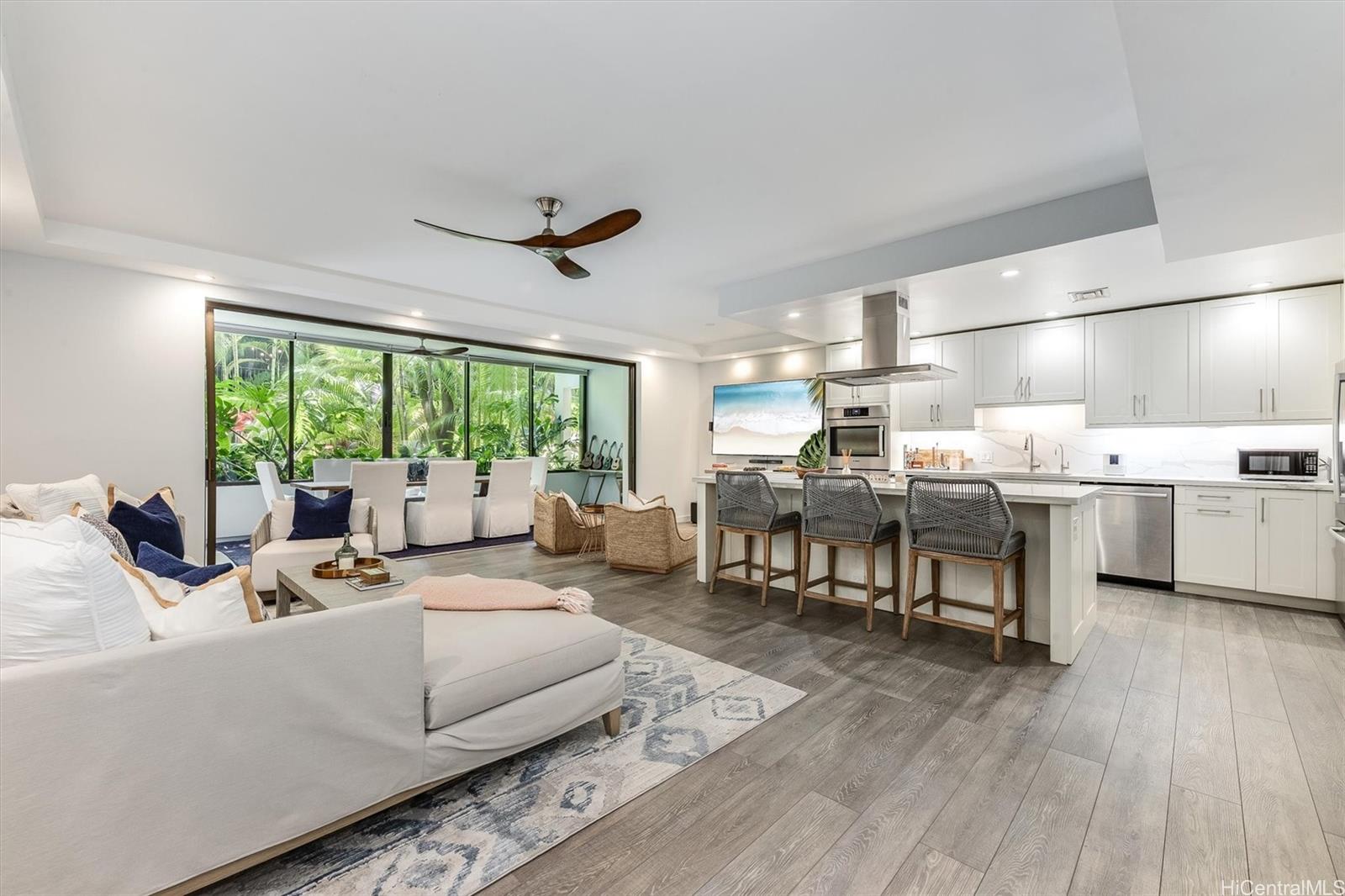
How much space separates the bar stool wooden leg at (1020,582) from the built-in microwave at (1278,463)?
2563 mm

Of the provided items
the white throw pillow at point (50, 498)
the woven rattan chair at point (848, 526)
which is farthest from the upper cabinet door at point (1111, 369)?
the white throw pillow at point (50, 498)

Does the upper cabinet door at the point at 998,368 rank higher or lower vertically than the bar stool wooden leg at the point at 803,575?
higher

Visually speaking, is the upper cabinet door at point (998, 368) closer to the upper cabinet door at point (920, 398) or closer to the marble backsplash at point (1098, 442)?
the marble backsplash at point (1098, 442)

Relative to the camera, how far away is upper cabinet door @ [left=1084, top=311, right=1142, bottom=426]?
489 cm

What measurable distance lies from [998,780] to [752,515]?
2.29 metres

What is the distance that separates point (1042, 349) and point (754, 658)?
173 inches

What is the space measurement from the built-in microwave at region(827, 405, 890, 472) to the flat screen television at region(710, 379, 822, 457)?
0.44m

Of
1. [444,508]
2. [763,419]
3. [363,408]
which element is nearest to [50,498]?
[444,508]

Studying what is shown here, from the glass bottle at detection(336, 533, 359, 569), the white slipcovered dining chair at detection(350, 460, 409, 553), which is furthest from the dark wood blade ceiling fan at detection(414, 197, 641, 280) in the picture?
the white slipcovered dining chair at detection(350, 460, 409, 553)

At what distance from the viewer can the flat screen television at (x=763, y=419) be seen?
297 inches

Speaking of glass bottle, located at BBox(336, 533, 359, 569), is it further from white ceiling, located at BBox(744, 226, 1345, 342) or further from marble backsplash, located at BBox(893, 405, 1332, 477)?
marble backsplash, located at BBox(893, 405, 1332, 477)

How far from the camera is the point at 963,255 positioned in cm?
374

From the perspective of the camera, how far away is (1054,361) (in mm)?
5324

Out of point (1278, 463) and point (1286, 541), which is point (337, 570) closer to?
point (1286, 541)
